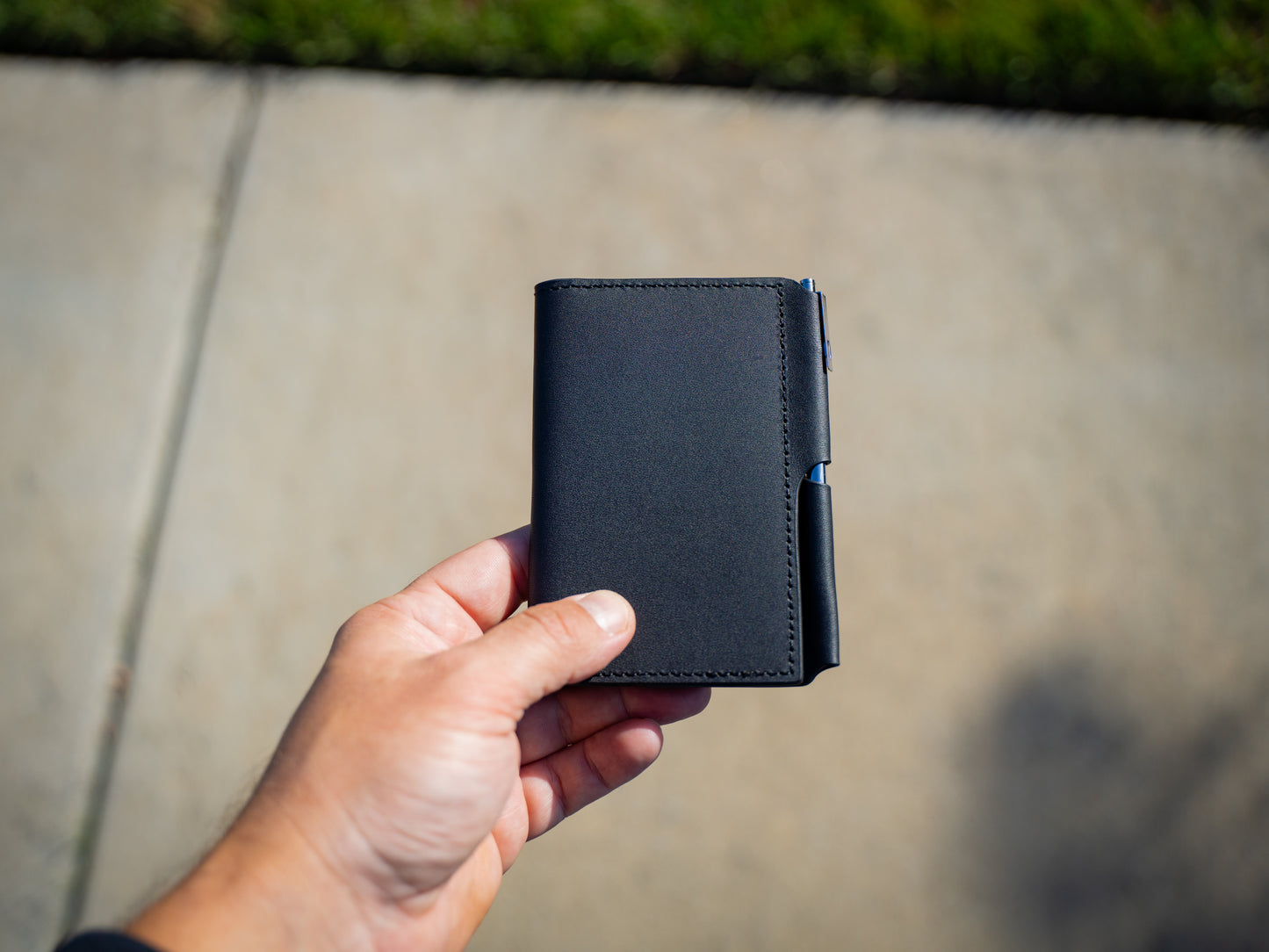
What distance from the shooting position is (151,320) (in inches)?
86.1

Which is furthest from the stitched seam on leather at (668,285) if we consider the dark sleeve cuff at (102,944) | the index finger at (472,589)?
the dark sleeve cuff at (102,944)

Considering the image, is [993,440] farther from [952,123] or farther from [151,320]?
[151,320]

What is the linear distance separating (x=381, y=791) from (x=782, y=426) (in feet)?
2.38

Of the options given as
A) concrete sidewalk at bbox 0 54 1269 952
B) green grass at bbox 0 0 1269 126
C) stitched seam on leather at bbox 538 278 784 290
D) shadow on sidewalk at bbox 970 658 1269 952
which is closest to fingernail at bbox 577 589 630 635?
stitched seam on leather at bbox 538 278 784 290

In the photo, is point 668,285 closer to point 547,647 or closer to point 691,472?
point 691,472

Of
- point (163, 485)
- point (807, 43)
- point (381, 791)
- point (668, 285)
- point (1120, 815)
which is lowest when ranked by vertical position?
point (1120, 815)

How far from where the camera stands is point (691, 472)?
1.25 m

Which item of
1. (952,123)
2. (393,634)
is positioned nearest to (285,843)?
(393,634)

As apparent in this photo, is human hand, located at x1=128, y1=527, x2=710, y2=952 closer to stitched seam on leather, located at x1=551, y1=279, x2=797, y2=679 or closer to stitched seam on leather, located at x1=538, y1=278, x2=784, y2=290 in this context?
stitched seam on leather, located at x1=551, y1=279, x2=797, y2=679

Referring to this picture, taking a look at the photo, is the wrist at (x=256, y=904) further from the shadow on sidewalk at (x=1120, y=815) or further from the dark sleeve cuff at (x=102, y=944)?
the shadow on sidewalk at (x=1120, y=815)

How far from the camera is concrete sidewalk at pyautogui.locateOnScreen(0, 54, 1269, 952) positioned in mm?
1766

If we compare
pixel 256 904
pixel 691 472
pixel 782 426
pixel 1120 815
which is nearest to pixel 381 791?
pixel 256 904

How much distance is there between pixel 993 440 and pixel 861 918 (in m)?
1.08

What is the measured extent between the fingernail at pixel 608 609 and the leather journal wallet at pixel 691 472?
0.04 meters
